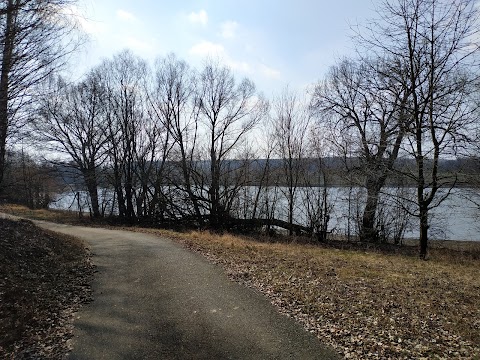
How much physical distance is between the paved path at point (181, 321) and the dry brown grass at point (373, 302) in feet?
1.59

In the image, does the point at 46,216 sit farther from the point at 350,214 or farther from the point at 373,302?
the point at 373,302

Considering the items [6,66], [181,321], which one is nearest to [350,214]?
[181,321]

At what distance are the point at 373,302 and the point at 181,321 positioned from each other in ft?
11.6

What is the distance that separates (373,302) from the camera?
23.7ft

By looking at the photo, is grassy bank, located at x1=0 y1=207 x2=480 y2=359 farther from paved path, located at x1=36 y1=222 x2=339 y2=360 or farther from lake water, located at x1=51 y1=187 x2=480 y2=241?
lake water, located at x1=51 y1=187 x2=480 y2=241

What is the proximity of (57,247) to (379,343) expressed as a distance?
1028 cm

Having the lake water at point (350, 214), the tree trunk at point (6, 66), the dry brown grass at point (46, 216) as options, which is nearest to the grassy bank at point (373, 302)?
the tree trunk at point (6, 66)

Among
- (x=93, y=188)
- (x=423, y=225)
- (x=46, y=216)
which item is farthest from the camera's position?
(x=93, y=188)

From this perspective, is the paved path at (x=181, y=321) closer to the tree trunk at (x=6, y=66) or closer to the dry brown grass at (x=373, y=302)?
the dry brown grass at (x=373, y=302)

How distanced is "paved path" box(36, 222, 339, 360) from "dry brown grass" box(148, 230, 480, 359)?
486mm

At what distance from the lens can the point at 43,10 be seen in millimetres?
5906

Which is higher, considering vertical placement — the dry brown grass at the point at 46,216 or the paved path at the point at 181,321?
the dry brown grass at the point at 46,216

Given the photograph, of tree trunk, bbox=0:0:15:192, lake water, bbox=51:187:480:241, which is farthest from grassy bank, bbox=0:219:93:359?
lake water, bbox=51:187:480:241

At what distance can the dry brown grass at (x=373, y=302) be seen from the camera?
5.43 meters
